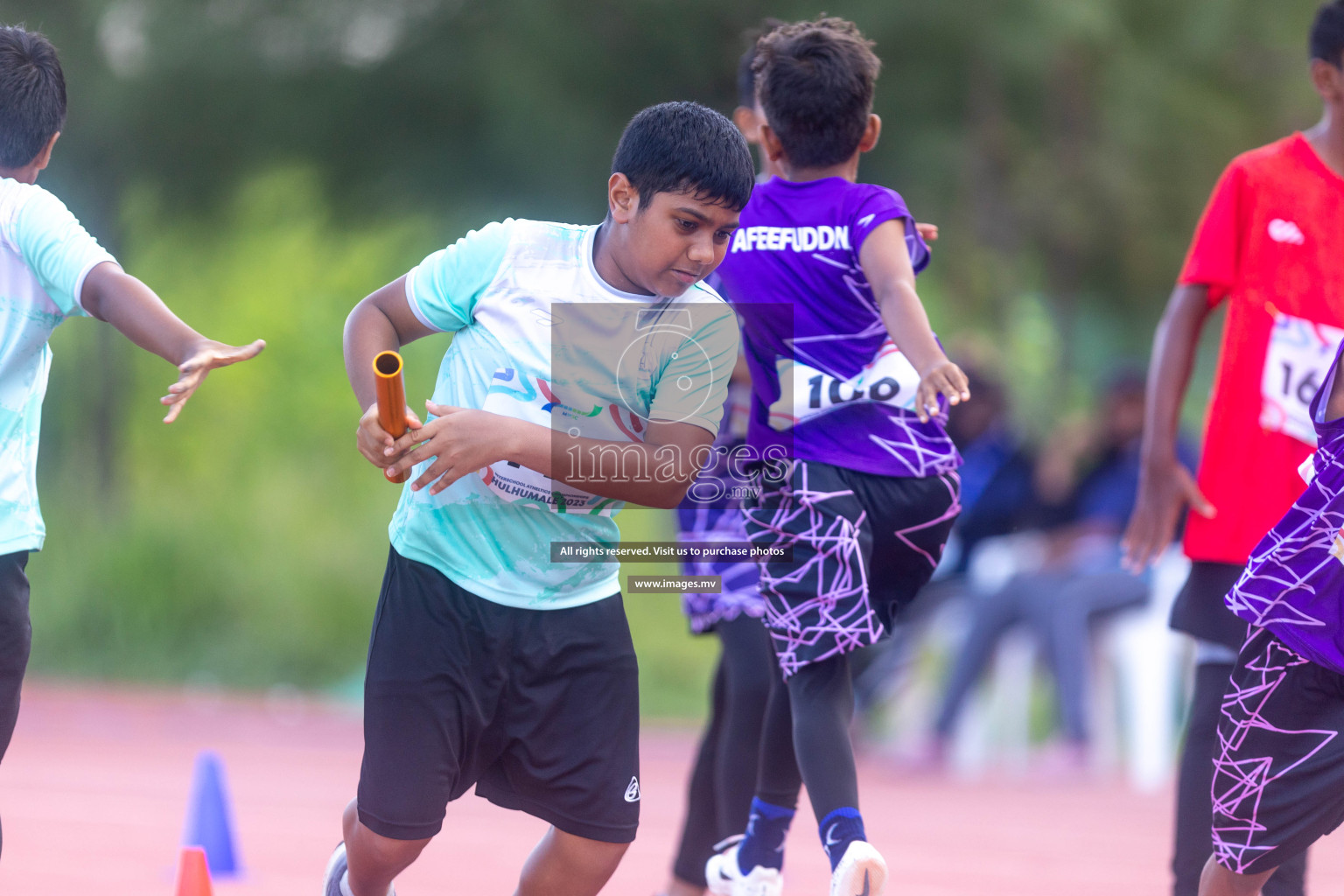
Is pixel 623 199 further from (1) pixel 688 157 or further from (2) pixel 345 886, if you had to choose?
(2) pixel 345 886

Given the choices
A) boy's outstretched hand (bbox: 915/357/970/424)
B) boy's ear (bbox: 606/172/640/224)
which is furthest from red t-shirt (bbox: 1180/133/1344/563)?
boy's ear (bbox: 606/172/640/224)

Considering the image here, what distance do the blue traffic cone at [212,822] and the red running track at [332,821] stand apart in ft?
0.30

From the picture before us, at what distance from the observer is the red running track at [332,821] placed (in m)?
5.10

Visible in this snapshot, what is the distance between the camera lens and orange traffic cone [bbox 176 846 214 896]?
12.1ft

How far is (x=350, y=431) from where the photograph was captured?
37.2 ft

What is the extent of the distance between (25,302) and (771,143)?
176 centimetres

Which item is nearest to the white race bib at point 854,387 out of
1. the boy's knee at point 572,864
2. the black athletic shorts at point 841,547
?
the black athletic shorts at point 841,547

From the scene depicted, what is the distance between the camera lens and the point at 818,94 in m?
3.56

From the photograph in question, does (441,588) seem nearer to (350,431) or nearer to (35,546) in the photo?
(35,546)

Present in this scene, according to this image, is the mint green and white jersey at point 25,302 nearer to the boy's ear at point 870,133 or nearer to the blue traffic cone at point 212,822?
the boy's ear at point 870,133

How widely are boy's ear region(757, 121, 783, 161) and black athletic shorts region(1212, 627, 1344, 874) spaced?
5.20ft

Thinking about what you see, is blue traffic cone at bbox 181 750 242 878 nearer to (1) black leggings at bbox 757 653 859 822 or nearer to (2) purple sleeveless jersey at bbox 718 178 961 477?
(1) black leggings at bbox 757 653 859 822

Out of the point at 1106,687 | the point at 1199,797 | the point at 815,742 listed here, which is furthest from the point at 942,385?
the point at 1106,687

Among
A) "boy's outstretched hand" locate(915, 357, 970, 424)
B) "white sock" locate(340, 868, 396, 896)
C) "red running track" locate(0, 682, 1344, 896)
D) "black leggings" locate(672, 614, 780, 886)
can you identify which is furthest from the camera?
"red running track" locate(0, 682, 1344, 896)
